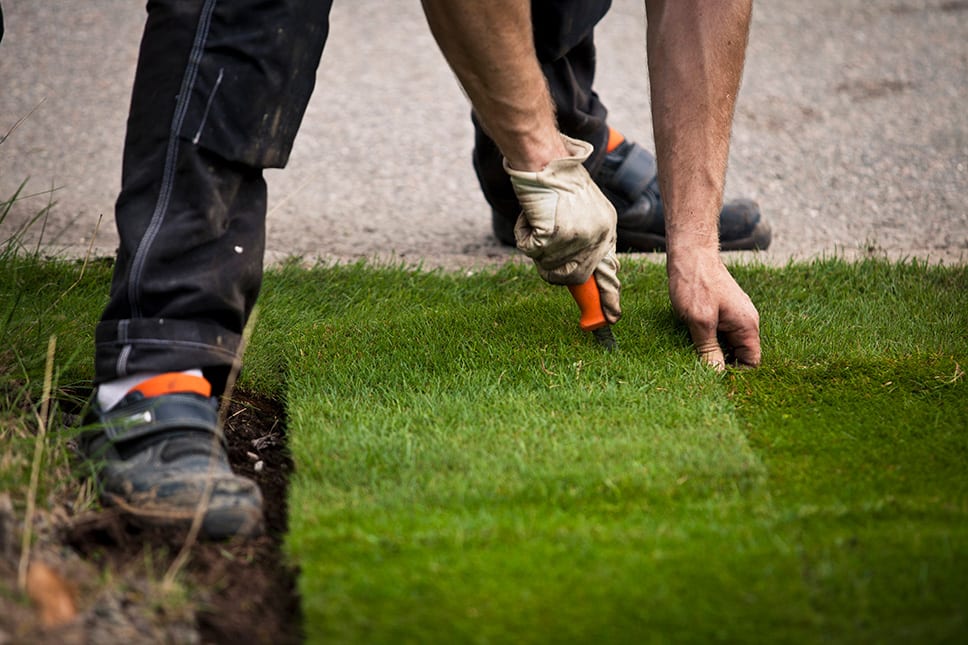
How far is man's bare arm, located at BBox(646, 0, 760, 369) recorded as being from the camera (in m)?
2.20

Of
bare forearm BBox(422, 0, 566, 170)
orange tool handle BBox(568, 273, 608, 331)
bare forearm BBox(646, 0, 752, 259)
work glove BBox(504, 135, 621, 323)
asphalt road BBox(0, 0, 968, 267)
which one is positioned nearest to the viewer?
bare forearm BBox(422, 0, 566, 170)

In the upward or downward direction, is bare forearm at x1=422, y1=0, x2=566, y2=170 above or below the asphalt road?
above

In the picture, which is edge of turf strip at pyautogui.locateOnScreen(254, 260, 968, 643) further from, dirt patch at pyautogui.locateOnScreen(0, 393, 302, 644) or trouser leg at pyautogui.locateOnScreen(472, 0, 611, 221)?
trouser leg at pyautogui.locateOnScreen(472, 0, 611, 221)

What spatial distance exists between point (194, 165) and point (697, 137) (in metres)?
1.17

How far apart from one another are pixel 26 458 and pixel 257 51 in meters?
0.84

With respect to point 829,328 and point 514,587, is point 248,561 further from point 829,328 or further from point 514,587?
point 829,328

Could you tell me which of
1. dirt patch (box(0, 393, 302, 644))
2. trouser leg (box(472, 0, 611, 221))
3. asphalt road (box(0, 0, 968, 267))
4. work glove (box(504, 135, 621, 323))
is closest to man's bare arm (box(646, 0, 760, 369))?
work glove (box(504, 135, 621, 323))

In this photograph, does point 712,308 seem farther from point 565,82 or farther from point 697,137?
point 565,82

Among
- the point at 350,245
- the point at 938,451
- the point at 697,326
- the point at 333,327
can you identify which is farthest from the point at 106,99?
the point at 938,451

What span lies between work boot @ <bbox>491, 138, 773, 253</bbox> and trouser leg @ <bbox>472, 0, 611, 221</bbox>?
0.06 m

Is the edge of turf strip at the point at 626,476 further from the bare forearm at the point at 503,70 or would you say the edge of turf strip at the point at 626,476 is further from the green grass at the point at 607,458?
the bare forearm at the point at 503,70

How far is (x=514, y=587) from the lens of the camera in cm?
142

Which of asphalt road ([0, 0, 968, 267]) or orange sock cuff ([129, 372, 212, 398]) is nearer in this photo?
orange sock cuff ([129, 372, 212, 398])

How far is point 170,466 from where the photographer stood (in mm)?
1625
